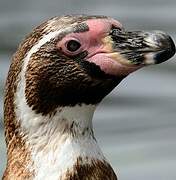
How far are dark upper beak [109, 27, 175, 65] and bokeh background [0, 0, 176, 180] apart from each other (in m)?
2.19

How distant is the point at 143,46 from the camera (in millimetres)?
5570

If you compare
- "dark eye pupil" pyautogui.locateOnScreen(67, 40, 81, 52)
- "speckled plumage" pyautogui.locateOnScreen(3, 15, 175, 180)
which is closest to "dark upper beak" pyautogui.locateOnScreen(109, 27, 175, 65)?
"speckled plumage" pyautogui.locateOnScreen(3, 15, 175, 180)

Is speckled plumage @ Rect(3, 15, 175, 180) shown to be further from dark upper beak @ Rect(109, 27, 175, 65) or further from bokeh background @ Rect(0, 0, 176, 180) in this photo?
bokeh background @ Rect(0, 0, 176, 180)

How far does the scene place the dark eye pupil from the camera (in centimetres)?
554

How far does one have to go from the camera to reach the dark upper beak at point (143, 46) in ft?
18.1

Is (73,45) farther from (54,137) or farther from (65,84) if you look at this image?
(54,137)

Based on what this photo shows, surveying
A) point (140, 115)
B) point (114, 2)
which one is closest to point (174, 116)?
point (140, 115)

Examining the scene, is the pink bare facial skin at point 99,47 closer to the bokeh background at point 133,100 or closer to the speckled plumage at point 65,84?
the speckled plumage at point 65,84

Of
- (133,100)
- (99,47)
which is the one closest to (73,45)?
(99,47)

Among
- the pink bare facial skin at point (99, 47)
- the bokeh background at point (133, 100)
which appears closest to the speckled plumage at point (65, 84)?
the pink bare facial skin at point (99, 47)

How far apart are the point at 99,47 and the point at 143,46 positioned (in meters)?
0.15

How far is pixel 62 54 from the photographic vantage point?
18.2 feet

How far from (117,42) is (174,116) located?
2825 millimetres

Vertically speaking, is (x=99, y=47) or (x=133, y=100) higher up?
(x=133, y=100)
